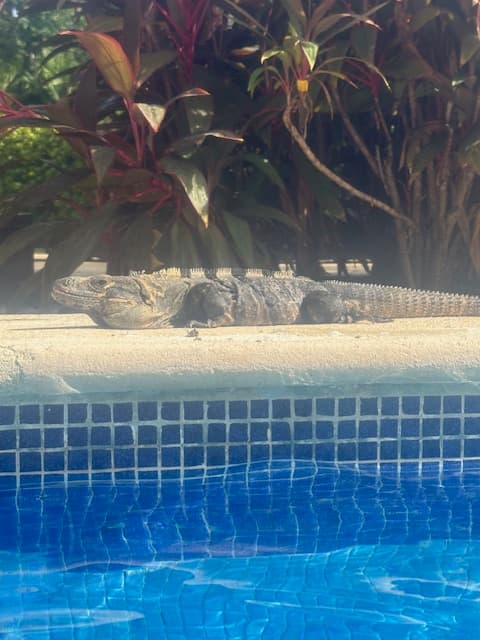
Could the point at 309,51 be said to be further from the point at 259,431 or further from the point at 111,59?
the point at 259,431

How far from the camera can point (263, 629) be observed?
2.57m

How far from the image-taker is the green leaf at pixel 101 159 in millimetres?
5156

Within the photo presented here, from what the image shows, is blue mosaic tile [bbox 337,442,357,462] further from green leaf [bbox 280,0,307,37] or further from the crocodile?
green leaf [bbox 280,0,307,37]

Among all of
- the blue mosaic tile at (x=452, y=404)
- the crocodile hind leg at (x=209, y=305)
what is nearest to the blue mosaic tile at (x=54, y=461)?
the crocodile hind leg at (x=209, y=305)

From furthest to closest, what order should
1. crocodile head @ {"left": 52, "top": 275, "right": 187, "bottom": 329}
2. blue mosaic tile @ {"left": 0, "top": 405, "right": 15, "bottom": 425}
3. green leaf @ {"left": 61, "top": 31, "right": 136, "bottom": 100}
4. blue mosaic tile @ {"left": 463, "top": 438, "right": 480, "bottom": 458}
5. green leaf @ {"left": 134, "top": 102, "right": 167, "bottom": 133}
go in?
green leaf @ {"left": 134, "top": 102, "right": 167, "bottom": 133} → green leaf @ {"left": 61, "top": 31, "right": 136, "bottom": 100} → crocodile head @ {"left": 52, "top": 275, "right": 187, "bottom": 329} → blue mosaic tile @ {"left": 463, "top": 438, "right": 480, "bottom": 458} → blue mosaic tile @ {"left": 0, "top": 405, "right": 15, "bottom": 425}

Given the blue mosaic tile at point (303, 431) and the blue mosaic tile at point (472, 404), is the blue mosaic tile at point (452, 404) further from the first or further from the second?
the blue mosaic tile at point (303, 431)

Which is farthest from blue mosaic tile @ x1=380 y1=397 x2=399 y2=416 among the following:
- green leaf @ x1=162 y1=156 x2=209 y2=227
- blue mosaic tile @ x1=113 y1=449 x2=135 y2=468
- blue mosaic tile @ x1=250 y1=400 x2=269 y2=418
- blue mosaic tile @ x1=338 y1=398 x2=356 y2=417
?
green leaf @ x1=162 y1=156 x2=209 y2=227

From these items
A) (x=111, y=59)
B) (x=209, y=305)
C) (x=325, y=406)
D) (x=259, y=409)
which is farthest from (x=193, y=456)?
(x=111, y=59)

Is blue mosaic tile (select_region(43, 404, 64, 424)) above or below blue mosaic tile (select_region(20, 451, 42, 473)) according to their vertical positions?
above

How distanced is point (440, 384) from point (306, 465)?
1.98ft

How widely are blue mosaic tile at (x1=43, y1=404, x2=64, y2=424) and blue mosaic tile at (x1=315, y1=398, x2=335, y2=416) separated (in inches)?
38.0

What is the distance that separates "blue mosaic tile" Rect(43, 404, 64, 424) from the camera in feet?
11.5

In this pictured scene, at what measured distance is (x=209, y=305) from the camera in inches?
171

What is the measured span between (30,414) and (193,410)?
1.96 feet
